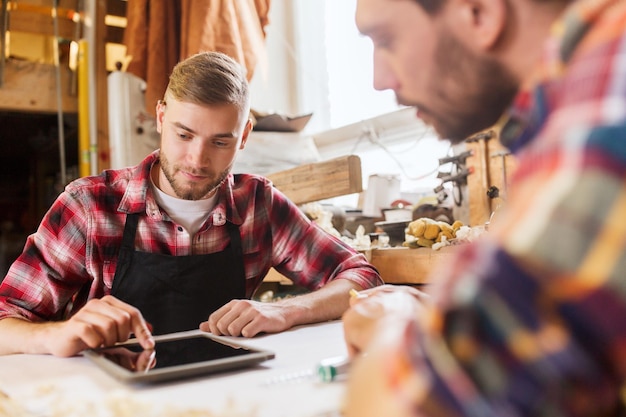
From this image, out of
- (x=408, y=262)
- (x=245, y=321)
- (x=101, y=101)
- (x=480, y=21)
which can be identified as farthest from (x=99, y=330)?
(x=101, y=101)

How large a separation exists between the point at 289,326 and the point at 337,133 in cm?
182

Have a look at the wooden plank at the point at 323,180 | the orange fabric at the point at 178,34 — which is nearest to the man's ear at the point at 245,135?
the wooden plank at the point at 323,180

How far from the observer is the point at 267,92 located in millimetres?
3242

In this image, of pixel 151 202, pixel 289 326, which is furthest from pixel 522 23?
pixel 151 202

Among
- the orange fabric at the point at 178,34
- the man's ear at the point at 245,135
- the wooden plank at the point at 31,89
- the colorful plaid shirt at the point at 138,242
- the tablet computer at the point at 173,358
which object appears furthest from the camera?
the wooden plank at the point at 31,89

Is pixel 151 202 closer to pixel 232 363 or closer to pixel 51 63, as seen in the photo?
pixel 232 363

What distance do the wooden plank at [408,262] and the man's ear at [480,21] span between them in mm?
1067

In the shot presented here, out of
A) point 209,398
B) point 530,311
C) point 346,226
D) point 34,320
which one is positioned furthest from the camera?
point 346,226

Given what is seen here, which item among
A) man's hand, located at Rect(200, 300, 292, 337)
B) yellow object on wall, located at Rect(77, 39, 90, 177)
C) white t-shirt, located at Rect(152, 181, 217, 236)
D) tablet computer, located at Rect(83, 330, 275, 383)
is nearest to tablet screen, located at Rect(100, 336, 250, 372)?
tablet computer, located at Rect(83, 330, 275, 383)

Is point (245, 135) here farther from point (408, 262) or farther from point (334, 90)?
point (334, 90)

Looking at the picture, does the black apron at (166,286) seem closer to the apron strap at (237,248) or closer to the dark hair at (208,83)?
the apron strap at (237,248)

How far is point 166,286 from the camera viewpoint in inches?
56.8

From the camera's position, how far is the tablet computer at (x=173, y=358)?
0.80 metres

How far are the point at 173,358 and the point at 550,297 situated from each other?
27.9 inches
